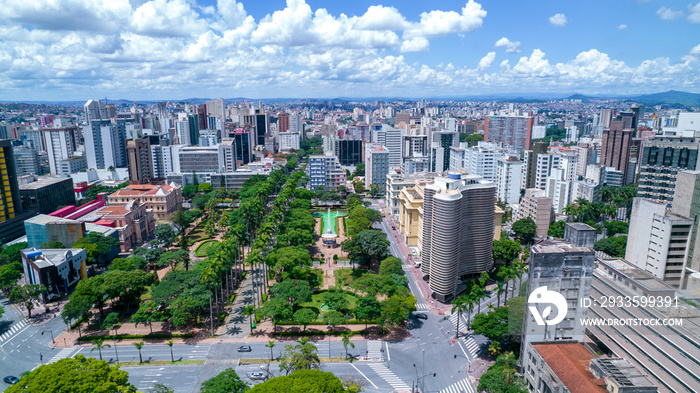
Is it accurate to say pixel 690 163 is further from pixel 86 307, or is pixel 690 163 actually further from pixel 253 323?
pixel 86 307

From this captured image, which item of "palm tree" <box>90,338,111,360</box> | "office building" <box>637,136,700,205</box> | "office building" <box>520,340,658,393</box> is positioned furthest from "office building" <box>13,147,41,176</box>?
"office building" <box>637,136,700,205</box>

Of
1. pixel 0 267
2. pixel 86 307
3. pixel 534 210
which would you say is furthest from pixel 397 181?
pixel 0 267

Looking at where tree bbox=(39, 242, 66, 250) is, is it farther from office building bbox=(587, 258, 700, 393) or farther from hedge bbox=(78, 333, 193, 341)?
office building bbox=(587, 258, 700, 393)

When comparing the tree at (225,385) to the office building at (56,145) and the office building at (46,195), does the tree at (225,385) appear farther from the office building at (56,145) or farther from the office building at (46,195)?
the office building at (56,145)

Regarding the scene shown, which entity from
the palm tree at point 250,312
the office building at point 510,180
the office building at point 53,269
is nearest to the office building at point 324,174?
the office building at point 510,180

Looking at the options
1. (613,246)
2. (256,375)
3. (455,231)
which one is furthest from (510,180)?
(256,375)

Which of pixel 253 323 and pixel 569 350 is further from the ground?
pixel 569 350
